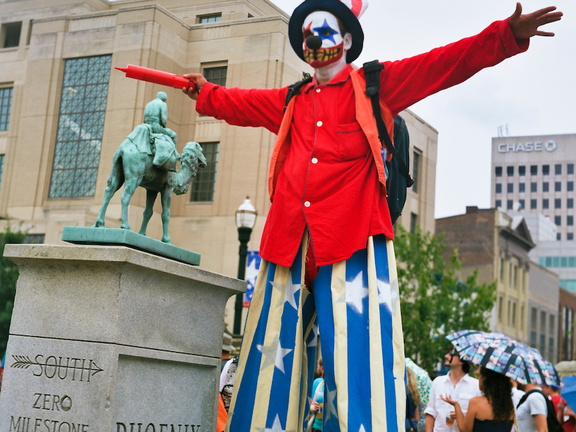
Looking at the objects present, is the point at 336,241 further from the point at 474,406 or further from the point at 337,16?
the point at 474,406

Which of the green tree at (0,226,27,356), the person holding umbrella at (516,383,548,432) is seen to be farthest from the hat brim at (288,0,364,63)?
the green tree at (0,226,27,356)

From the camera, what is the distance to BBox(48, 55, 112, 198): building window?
38.5m

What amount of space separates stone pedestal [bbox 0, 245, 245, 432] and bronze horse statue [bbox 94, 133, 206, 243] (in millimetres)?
680

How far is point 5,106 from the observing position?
43000 mm

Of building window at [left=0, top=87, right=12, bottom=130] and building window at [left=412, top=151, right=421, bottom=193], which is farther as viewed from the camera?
building window at [left=412, top=151, right=421, bottom=193]

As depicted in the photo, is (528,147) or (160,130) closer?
(160,130)

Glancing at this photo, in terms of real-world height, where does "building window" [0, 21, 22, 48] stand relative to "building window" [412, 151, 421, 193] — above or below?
above

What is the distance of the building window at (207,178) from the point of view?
123 feet

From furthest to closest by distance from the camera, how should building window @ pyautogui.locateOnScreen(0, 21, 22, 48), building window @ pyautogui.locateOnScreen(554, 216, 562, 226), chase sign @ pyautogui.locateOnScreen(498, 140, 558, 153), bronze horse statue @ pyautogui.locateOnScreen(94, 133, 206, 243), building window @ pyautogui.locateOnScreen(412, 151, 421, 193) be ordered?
chase sign @ pyautogui.locateOnScreen(498, 140, 558, 153), building window @ pyautogui.locateOnScreen(554, 216, 562, 226), building window @ pyautogui.locateOnScreen(0, 21, 22, 48), building window @ pyautogui.locateOnScreen(412, 151, 421, 193), bronze horse statue @ pyautogui.locateOnScreen(94, 133, 206, 243)

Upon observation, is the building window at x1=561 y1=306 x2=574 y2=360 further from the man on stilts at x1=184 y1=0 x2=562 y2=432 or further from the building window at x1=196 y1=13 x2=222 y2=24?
the man on stilts at x1=184 y1=0 x2=562 y2=432

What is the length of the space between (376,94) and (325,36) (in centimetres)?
48

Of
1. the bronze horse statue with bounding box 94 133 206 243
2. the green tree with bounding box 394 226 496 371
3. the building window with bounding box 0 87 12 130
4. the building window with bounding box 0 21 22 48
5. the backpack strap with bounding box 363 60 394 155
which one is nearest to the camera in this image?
the backpack strap with bounding box 363 60 394 155

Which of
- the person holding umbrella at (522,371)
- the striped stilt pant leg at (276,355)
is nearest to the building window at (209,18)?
the person holding umbrella at (522,371)

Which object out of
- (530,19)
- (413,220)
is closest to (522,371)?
(530,19)
